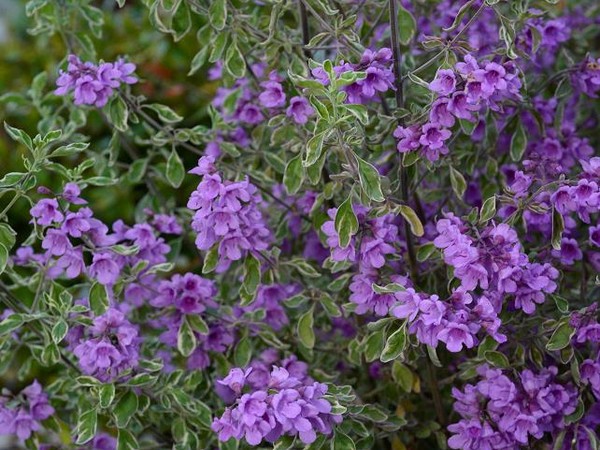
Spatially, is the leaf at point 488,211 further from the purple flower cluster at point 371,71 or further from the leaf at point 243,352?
the leaf at point 243,352

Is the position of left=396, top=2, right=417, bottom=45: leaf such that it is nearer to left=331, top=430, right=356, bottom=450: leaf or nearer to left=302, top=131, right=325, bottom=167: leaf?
left=302, top=131, right=325, bottom=167: leaf

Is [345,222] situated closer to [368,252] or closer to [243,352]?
[368,252]

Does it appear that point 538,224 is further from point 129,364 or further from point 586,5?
point 586,5

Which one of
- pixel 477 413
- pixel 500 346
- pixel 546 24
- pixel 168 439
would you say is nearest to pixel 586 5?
pixel 546 24

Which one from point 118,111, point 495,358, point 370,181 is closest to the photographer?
point 370,181

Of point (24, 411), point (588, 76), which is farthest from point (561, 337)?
point (24, 411)
